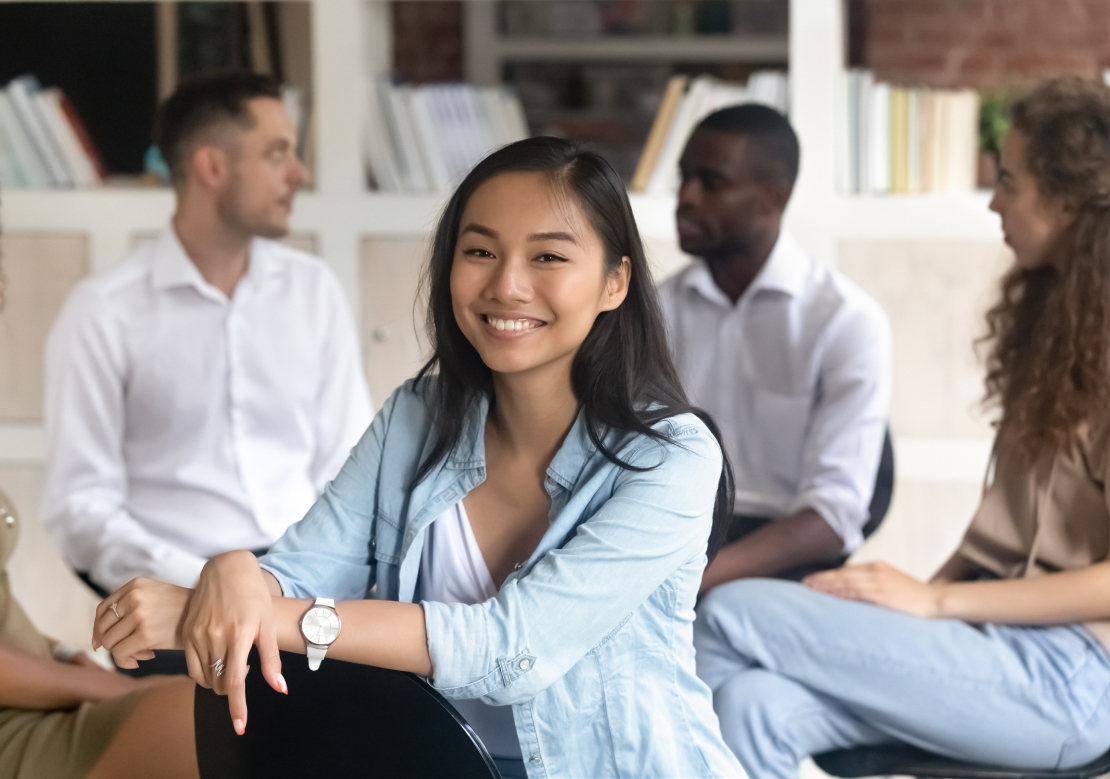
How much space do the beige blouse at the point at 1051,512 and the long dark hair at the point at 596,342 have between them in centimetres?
53

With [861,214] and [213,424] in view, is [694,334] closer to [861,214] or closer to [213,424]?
[861,214]

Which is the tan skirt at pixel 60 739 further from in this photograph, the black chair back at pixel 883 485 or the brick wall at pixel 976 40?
the brick wall at pixel 976 40

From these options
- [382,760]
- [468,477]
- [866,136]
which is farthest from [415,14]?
[382,760]

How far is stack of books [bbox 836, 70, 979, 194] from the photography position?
110 inches

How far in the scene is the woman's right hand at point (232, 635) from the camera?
1.03 metres

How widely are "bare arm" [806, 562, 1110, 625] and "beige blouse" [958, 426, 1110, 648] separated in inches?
2.2

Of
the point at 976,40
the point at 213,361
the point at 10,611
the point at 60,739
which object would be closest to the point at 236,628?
the point at 60,739

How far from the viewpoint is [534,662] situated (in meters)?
1.10

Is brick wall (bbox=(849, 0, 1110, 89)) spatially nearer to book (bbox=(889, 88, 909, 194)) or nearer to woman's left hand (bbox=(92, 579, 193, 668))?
book (bbox=(889, 88, 909, 194))

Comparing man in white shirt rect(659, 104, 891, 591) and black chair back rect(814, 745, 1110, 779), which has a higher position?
man in white shirt rect(659, 104, 891, 591)

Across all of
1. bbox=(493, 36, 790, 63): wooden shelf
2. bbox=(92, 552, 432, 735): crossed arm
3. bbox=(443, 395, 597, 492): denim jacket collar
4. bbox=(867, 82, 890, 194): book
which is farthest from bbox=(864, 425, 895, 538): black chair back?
bbox=(493, 36, 790, 63): wooden shelf

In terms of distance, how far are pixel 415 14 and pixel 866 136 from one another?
2.40m

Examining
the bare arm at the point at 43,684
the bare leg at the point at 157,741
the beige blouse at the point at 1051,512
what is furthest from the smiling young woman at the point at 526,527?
the beige blouse at the point at 1051,512

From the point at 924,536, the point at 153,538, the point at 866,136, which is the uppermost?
the point at 866,136
